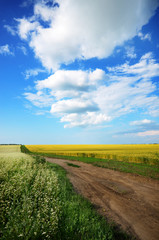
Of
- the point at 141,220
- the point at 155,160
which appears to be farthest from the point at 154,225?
the point at 155,160

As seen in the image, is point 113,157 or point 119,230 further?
point 113,157

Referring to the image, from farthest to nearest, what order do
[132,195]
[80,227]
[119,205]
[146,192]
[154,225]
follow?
[146,192] → [132,195] → [119,205] → [154,225] → [80,227]

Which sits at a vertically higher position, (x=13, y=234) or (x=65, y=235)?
(x=13, y=234)

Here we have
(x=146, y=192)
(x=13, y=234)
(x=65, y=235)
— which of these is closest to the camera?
(x=13, y=234)

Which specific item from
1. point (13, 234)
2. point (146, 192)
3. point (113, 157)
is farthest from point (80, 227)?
point (113, 157)

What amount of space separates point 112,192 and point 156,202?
2.48 metres

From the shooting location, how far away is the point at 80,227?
158 inches

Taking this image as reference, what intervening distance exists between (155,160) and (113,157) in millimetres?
7505

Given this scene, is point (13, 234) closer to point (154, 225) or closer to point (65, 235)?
point (65, 235)

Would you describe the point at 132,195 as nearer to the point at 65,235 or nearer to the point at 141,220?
the point at 141,220

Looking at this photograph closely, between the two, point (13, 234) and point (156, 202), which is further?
point (156, 202)

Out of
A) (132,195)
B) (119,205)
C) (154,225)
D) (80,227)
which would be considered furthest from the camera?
(132,195)

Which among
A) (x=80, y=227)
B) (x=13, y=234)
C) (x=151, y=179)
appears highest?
(x=13, y=234)

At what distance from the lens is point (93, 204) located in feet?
21.6
